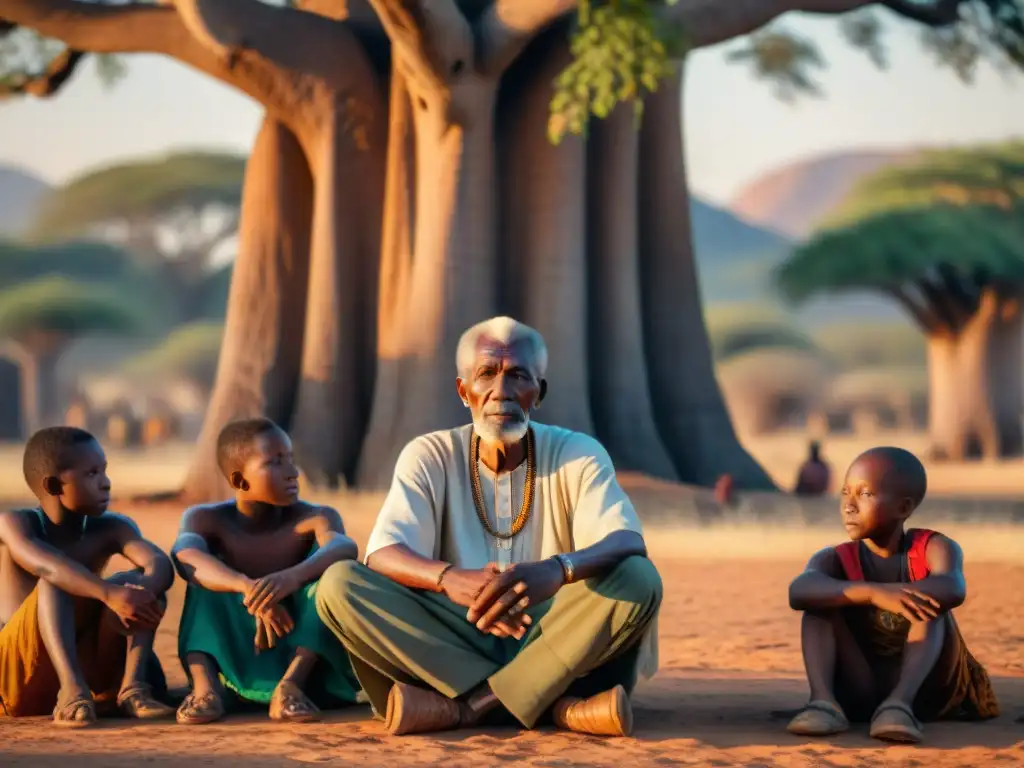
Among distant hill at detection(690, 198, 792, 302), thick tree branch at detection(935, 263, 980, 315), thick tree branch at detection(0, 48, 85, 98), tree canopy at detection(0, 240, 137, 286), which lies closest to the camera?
thick tree branch at detection(0, 48, 85, 98)

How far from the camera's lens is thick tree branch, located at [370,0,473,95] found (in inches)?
486

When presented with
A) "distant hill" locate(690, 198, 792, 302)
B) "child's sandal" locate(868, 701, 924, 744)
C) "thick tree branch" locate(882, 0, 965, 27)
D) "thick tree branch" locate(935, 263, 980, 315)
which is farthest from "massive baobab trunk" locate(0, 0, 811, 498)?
"distant hill" locate(690, 198, 792, 302)

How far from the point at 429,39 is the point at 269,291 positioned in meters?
3.80

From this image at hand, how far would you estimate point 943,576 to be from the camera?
532cm

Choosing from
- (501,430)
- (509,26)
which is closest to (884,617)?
(501,430)

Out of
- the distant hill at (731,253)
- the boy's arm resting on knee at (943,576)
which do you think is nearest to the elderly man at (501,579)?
the boy's arm resting on knee at (943,576)

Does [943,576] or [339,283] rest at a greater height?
[339,283]

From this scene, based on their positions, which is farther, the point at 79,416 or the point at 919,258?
the point at 79,416

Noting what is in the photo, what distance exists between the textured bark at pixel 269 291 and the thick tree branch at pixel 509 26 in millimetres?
2746

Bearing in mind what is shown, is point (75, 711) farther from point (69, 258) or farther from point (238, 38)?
point (69, 258)

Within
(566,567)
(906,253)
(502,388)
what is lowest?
(566,567)

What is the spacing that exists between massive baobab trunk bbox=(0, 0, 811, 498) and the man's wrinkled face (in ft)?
26.5

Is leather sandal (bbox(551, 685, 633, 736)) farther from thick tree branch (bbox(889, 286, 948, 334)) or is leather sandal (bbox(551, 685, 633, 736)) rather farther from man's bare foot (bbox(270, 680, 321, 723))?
thick tree branch (bbox(889, 286, 948, 334))

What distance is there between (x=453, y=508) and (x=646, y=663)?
852 millimetres
